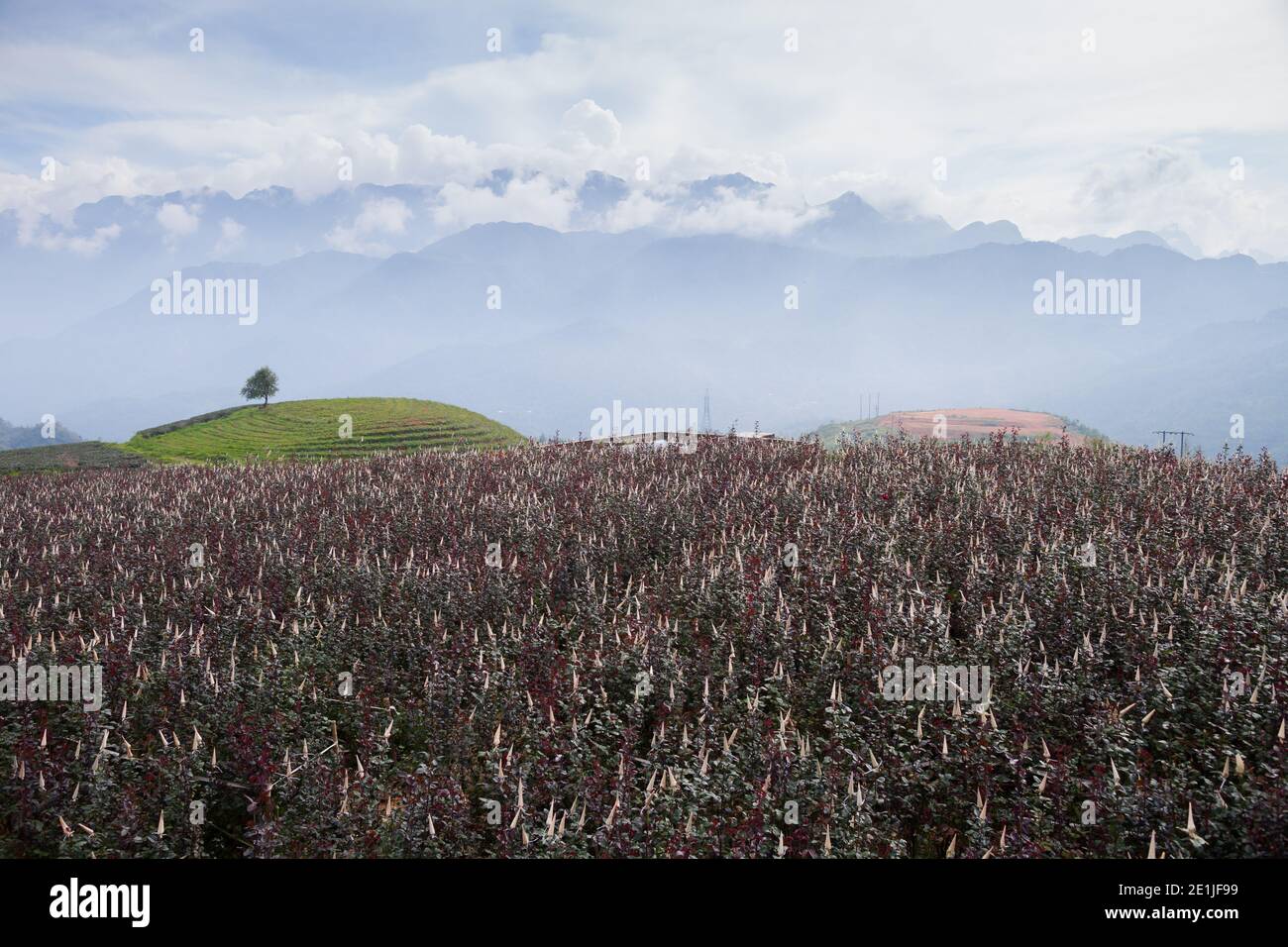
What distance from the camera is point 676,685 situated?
9125 mm

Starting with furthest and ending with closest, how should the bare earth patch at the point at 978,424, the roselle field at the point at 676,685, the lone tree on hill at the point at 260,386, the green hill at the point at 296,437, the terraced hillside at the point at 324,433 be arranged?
the lone tree on hill at the point at 260,386 < the terraced hillside at the point at 324,433 < the green hill at the point at 296,437 < the bare earth patch at the point at 978,424 < the roselle field at the point at 676,685

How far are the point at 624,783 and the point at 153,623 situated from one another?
8.86 meters

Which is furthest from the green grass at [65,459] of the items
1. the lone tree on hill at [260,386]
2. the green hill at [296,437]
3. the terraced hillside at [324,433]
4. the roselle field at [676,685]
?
the roselle field at [676,685]

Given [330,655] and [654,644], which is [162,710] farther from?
[654,644]

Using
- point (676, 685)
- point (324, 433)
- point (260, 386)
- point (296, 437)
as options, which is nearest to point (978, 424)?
point (676, 685)

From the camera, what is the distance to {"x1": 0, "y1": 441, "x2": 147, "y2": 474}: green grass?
35344 mm

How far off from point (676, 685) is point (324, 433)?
40549 millimetres

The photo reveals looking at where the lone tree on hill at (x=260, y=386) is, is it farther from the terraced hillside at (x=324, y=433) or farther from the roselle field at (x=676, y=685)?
the roselle field at (x=676, y=685)

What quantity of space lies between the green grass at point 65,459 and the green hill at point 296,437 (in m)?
0.04

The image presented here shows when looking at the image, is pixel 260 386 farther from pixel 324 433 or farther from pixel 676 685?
pixel 676 685

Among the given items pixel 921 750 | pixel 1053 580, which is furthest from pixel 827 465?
pixel 921 750

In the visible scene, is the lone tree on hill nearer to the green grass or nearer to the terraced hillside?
the terraced hillside

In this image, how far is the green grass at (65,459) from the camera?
3534 centimetres
